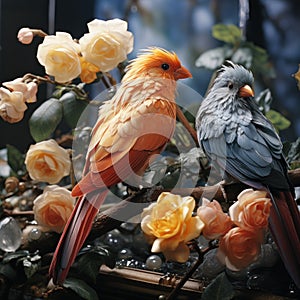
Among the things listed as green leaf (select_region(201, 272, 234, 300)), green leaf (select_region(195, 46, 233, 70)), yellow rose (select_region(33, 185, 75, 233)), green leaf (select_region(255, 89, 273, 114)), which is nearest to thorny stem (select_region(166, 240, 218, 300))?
green leaf (select_region(201, 272, 234, 300))

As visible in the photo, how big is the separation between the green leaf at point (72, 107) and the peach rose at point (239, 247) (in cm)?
29

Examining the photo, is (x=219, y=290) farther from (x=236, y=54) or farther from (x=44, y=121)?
(x=236, y=54)

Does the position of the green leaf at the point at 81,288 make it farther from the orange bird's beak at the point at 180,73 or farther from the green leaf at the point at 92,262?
the orange bird's beak at the point at 180,73

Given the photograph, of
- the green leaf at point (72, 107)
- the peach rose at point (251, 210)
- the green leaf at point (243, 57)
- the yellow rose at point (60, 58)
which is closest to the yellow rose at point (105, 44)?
the yellow rose at point (60, 58)

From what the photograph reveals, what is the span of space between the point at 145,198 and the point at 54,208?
11cm

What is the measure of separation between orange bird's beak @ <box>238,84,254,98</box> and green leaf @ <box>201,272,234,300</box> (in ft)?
0.64

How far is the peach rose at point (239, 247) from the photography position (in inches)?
24.2

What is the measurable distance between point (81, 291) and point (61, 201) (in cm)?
11

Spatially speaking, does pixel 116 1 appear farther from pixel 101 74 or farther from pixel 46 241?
pixel 46 241

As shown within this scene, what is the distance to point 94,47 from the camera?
2.27 feet

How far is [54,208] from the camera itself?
719mm

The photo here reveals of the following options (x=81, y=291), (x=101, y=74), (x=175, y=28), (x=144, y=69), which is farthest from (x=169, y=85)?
(x=175, y=28)

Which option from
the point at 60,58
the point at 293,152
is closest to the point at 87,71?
the point at 60,58

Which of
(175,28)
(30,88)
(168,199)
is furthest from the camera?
(175,28)
